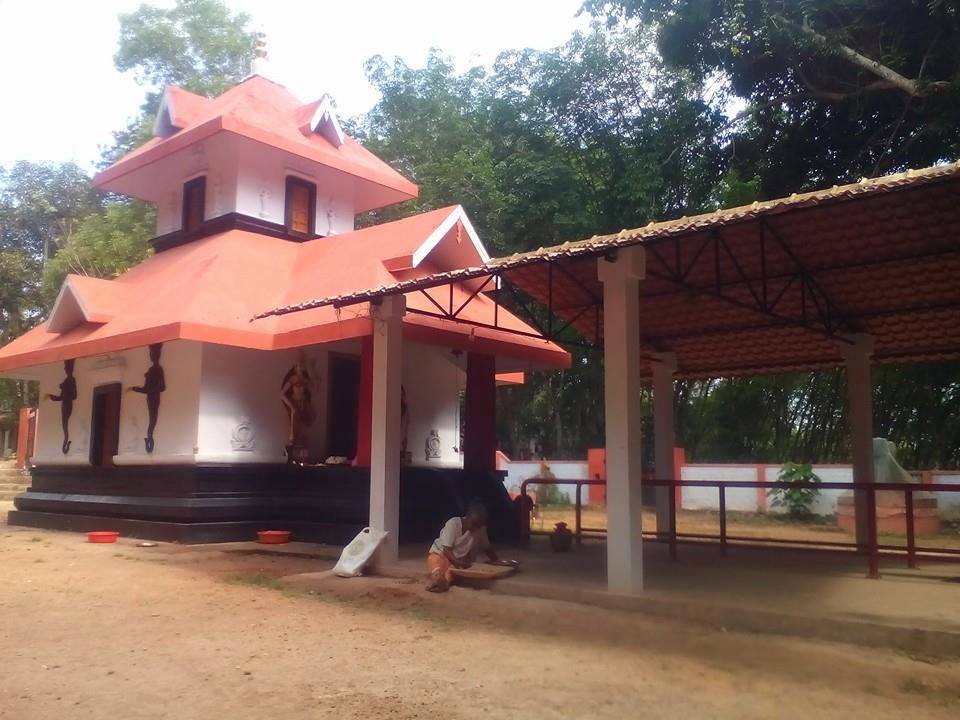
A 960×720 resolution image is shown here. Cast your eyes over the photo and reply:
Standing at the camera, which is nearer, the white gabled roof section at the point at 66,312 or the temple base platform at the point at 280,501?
the temple base platform at the point at 280,501

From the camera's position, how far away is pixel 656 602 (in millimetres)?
6633

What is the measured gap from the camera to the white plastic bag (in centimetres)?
858

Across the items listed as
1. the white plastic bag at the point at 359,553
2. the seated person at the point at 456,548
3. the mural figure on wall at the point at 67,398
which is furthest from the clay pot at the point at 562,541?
the mural figure on wall at the point at 67,398

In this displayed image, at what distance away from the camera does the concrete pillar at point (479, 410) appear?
12539 mm

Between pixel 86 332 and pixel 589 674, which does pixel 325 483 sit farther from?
pixel 589 674

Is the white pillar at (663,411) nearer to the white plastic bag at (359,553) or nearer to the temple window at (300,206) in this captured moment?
the white plastic bag at (359,553)

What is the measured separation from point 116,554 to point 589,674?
764 centimetres

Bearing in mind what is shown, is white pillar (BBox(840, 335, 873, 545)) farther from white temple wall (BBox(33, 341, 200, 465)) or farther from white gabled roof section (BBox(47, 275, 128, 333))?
white gabled roof section (BBox(47, 275, 128, 333))

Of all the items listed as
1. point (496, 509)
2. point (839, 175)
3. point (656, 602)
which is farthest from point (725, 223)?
point (839, 175)

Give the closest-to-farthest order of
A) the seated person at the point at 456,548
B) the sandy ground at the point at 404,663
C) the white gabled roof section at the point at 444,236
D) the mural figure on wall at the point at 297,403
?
the sandy ground at the point at 404,663
the seated person at the point at 456,548
the white gabled roof section at the point at 444,236
the mural figure on wall at the point at 297,403

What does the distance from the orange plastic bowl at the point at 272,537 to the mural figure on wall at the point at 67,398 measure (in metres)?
5.11

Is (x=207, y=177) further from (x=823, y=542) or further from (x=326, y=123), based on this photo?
(x=823, y=542)

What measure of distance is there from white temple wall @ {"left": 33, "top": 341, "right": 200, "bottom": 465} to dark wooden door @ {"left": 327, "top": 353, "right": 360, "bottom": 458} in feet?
6.57

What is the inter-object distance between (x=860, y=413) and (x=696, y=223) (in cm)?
576
